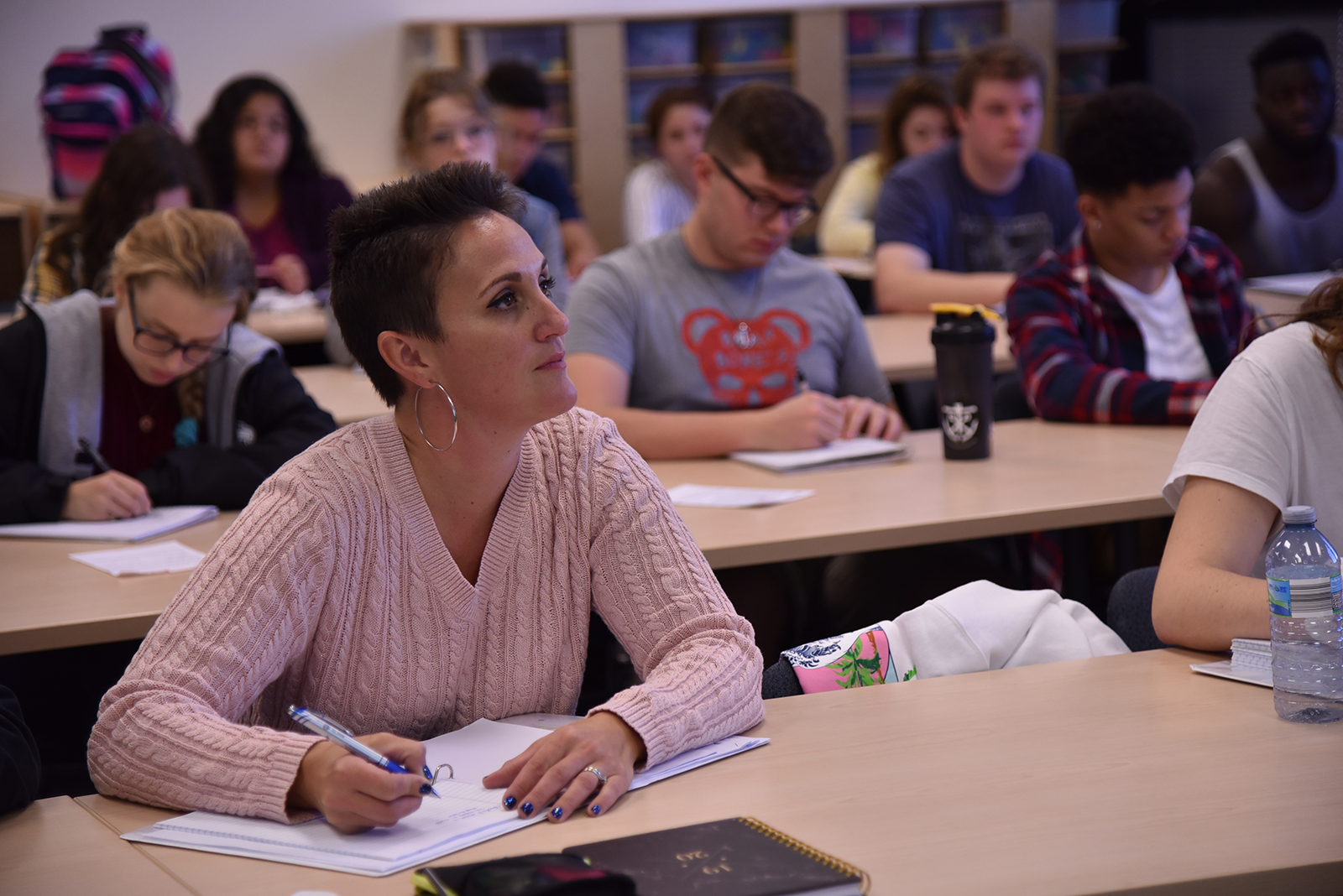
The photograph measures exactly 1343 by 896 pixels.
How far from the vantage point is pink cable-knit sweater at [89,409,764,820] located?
125cm

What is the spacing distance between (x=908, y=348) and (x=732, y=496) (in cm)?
122

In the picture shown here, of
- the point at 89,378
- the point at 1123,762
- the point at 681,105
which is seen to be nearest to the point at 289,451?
the point at 89,378

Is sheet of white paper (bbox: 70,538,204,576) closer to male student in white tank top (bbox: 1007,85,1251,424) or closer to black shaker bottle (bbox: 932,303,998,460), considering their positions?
black shaker bottle (bbox: 932,303,998,460)

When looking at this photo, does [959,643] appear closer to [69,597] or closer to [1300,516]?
[1300,516]

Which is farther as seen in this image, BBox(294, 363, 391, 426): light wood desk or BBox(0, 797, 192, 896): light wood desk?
BBox(294, 363, 391, 426): light wood desk

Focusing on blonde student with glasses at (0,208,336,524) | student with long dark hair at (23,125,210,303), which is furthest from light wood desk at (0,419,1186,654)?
student with long dark hair at (23,125,210,303)

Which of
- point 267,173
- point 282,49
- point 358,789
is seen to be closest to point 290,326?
point 267,173

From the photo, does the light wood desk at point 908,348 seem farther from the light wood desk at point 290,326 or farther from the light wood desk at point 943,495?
the light wood desk at point 290,326

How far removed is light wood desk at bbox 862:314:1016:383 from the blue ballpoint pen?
186 cm

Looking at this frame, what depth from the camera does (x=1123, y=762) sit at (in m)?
1.24

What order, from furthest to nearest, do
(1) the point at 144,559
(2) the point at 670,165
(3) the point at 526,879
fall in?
(2) the point at 670,165, (1) the point at 144,559, (3) the point at 526,879

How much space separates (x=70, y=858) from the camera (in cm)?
115

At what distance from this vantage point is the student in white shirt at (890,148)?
5.61 m

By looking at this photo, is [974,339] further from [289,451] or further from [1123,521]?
[289,451]
